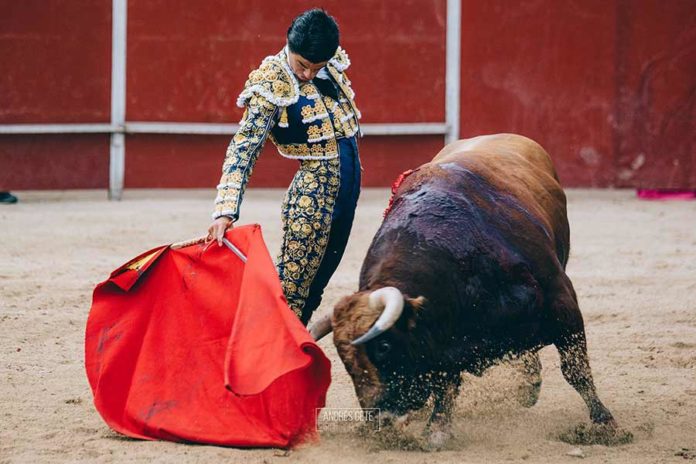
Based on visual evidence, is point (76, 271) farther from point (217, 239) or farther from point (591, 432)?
point (591, 432)

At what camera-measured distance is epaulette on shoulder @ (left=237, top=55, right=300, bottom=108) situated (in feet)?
10.7

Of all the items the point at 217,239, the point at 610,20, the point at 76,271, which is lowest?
the point at 76,271

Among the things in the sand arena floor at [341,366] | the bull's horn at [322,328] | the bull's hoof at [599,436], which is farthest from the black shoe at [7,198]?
the bull's hoof at [599,436]

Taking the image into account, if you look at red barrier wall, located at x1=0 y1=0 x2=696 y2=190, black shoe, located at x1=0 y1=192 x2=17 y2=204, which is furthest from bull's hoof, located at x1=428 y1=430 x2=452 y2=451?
black shoe, located at x1=0 y1=192 x2=17 y2=204

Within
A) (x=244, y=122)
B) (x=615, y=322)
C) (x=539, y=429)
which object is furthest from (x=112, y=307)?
(x=615, y=322)

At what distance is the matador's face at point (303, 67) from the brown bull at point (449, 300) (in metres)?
0.48

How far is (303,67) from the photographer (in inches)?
128

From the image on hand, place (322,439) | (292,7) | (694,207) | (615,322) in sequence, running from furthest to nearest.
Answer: (292,7)
(694,207)
(615,322)
(322,439)

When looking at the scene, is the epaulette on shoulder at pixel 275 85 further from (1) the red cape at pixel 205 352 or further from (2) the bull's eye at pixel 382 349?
(2) the bull's eye at pixel 382 349

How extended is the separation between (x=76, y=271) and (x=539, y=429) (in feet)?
10.8

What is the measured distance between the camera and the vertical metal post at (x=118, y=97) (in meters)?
9.30

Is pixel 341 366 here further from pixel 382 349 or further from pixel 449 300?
pixel 382 349

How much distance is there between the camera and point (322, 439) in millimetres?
3158

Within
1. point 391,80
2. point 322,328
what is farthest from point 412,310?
point 391,80
